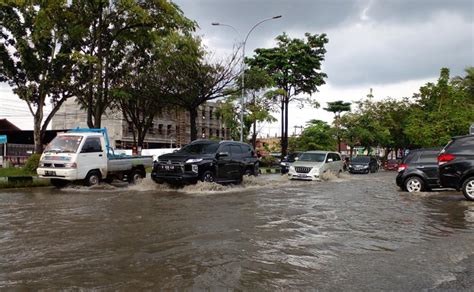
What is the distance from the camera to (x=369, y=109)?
57.9m

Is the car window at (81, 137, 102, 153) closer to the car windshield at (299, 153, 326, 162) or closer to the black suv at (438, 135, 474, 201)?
the car windshield at (299, 153, 326, 162)

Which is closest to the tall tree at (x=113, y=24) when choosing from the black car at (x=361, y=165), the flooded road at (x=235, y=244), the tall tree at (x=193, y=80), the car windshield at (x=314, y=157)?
the tall tree at (x=193, y=80)

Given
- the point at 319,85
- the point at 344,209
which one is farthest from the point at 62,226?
the point at 319,85

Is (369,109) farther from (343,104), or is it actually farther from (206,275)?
(206,275)

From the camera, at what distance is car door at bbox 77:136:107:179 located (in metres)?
16.4

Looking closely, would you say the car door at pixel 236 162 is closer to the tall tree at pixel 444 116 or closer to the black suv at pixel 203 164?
the black suv at pixel 203 164

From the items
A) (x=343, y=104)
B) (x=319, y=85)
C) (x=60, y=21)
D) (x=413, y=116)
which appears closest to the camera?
(x=60, y=21)

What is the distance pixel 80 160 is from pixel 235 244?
10784mm

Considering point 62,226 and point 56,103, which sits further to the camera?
point 56,103

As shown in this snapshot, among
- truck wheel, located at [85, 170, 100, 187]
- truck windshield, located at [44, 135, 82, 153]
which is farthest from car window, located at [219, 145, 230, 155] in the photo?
truck windshield, located at [44, 135, 82, 153]

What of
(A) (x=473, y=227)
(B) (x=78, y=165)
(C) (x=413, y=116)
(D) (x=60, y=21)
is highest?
(D) (x=60, y=21)

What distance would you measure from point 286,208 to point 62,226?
5.34 m

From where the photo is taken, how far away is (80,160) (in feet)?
53.6

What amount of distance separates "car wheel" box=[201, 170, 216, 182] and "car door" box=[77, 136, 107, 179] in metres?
4.11
